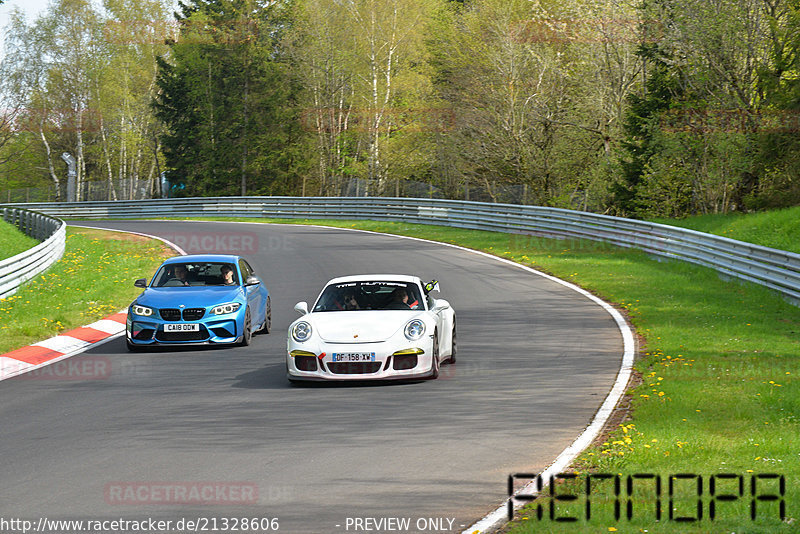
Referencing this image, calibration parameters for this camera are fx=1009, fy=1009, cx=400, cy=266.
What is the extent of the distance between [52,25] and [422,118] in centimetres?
3764

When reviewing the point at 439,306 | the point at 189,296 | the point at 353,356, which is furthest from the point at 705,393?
the point at 189,296

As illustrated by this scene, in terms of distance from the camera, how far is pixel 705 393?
1082cm

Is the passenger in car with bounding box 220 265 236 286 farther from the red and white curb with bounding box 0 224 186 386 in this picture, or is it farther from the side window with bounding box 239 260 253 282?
the red and white curb with bounding box 0 224 186 386

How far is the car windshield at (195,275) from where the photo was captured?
16547 mm

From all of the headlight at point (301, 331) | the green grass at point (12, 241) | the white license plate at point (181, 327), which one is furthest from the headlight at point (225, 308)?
the green grass at point (12, 241)

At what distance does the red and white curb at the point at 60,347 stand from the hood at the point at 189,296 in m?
1.37

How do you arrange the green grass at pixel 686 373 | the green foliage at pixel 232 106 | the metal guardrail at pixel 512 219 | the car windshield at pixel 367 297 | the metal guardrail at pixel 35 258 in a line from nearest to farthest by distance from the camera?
the green grass at pixel 686 373 → the car windshield at pixel 367 297 → the metal guardrail at pixel 512 219 → the metal guardrail at pixel 35 258 → the green foliage at pixel 232 106

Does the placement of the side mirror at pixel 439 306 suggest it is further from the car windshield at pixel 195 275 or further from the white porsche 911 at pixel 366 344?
the car windshield at pixel 195 275

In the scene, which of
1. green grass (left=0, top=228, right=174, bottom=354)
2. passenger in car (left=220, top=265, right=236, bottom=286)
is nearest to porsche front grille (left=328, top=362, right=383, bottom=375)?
passenger in car (left=220, top=265, right=236, bottom=286)

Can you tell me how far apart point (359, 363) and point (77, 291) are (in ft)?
40.8

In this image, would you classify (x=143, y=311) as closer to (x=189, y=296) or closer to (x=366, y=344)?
(x=189, y=296)

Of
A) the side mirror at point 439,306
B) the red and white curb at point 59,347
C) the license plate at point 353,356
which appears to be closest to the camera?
the license plate at point 353,356

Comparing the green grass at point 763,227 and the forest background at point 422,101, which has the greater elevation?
the forest background at point 422,101

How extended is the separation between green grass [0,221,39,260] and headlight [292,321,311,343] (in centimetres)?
2010
